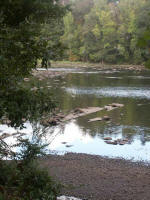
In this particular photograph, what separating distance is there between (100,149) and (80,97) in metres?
14.3

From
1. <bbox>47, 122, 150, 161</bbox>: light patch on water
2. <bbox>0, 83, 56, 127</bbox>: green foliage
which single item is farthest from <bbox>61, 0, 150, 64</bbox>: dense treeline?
<bbox>0, 83, 56, 127</bbox>: green foliage

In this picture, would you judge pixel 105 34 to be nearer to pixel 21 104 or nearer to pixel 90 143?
pixel 90 143

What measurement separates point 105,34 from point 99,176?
63.8 meters

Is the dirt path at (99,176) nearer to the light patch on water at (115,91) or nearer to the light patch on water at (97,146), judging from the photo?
the light patch on water at (97,146)

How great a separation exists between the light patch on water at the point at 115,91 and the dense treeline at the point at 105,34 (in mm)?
34296

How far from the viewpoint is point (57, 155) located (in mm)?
12938

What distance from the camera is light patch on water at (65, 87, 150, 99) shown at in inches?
1153

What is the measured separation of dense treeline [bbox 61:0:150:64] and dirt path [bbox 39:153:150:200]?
5557cm

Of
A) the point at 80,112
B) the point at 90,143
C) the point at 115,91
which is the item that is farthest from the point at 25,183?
the point at 115,91

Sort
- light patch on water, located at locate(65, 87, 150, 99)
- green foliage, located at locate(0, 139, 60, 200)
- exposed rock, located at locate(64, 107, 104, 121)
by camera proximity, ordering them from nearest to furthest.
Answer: green foliage, located at locate(0, 139, 60, 200)
exposed rock, located at locate(64, 107, 104, 121)
light patch on water, located at locate(65, 87, 150, 99)

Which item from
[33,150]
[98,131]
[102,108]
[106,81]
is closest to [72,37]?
[106,81]

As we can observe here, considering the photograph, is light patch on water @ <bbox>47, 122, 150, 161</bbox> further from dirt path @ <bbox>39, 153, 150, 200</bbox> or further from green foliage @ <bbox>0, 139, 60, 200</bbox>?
green foliage @ <bbox>0, 139, 60, 200</bbox>

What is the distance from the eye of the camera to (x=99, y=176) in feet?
33.6

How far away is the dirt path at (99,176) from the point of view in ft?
29.3
